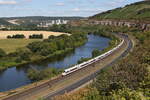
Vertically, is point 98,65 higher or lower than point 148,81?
lower

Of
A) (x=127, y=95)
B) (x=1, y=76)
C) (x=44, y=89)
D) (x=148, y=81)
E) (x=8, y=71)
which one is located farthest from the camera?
(x=8, y=71)

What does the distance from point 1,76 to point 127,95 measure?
57134 mm

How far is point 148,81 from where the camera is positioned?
31125 millimetres

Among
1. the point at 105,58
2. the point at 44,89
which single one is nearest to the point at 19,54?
the point at 105,58

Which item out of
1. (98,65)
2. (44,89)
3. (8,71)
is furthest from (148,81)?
(8,71)

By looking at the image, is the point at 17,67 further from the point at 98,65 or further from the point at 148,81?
the point at 148,81

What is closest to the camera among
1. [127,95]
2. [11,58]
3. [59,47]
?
[127,95]

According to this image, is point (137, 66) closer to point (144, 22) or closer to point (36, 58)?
point (36, 58)

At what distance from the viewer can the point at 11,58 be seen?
97250mm

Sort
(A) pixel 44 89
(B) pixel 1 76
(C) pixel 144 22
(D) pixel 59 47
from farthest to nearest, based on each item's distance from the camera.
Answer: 1. (C) pixel 144 22
2. (D) pixel 59 47
3. (B) pixel 1 76
4. (A) pixel 44 89

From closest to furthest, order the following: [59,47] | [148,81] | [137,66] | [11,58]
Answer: [148,81], [137,66], [11,58], [59,47]

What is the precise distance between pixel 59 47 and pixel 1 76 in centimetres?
5193

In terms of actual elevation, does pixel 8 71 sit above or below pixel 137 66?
below

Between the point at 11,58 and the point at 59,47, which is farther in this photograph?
the point at 59,47
